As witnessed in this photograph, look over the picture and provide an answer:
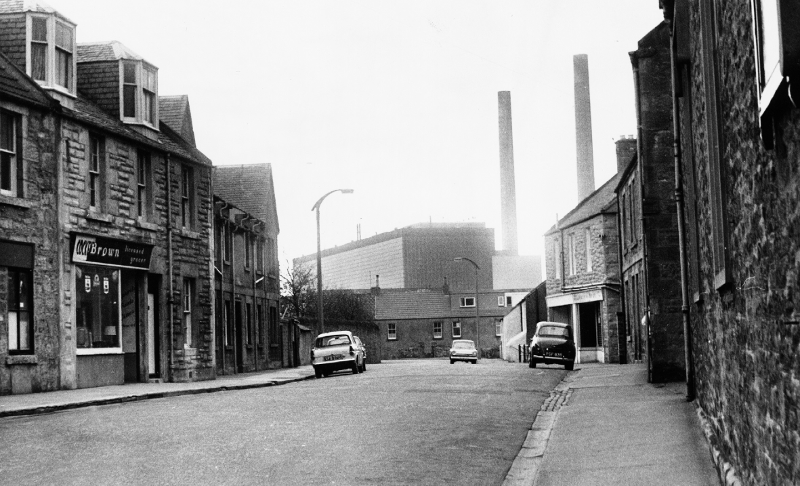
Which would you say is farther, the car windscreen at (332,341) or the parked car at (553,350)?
the car windscreen at (332,341)

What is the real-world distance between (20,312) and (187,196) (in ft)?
32.4

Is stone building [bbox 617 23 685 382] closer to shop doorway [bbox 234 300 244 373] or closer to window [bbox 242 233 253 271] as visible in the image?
shop doorway [bbox 234 300 244 373]

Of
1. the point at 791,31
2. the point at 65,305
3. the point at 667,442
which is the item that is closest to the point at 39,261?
the point at 65,305

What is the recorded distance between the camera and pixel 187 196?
32.3 metres

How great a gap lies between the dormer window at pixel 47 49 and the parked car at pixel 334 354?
44.5 ft

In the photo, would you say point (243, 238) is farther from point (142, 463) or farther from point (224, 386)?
point (142, 463)

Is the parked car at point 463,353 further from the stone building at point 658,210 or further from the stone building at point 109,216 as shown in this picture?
the stone building at point 658,210

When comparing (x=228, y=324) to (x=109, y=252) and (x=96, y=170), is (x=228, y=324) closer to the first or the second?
(x=109, y=252)

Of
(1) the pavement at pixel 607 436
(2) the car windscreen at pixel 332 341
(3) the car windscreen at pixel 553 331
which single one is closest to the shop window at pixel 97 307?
(1) the pavement at pixel 607 436

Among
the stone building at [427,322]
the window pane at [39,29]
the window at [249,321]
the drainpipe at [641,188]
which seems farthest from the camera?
the stone building at [427,322]

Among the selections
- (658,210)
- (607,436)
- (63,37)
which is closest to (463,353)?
(63,37)

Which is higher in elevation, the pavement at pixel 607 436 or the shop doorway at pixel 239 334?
the shop doorway at pixel 239 334

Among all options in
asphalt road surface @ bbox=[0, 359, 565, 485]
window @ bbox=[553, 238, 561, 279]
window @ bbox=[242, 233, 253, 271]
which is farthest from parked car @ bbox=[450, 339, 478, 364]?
asphalt road surface @ bbox=[0, 359, 565, 485]

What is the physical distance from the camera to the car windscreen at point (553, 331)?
3622cm
